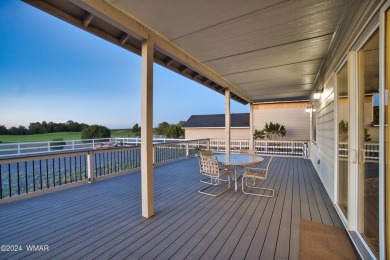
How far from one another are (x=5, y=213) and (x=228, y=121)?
221 inches

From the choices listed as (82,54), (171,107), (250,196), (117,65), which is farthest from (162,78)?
(250,196)

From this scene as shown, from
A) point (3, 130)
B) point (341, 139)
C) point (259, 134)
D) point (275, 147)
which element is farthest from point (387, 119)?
point (3, 130)

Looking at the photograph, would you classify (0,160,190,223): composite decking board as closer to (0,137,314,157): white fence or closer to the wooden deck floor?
the wooden deck floor

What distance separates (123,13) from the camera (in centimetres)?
230

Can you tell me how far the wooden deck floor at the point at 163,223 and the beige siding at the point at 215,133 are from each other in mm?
11258

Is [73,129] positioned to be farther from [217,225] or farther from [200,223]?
[217,225]

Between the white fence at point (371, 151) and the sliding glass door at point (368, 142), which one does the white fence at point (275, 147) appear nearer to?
the sliding glass door at point (368, 142)

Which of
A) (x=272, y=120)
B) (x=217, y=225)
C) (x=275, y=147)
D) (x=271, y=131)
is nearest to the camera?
(x=217, y=225)

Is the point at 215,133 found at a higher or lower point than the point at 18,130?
lower

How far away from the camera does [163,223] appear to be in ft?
8.52

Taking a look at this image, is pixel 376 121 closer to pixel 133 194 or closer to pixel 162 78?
pixel 133 194

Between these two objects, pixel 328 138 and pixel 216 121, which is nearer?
pixel 328 138

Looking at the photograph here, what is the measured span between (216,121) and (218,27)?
570 inches

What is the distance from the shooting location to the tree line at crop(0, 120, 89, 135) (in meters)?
15.7
